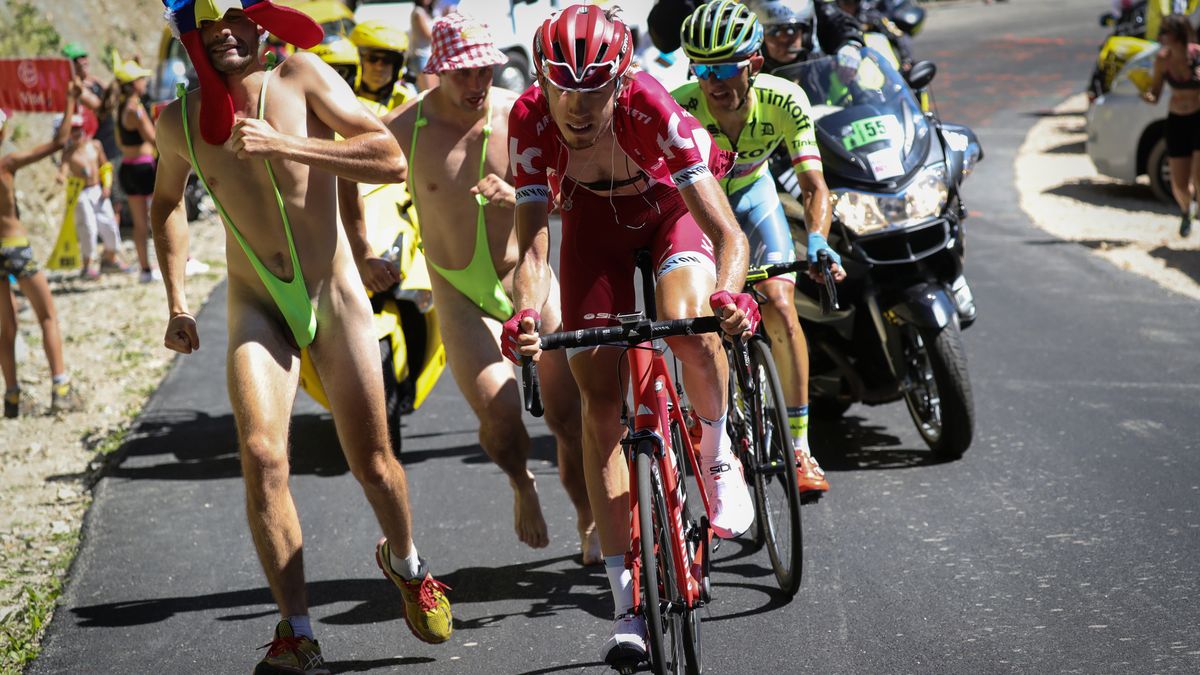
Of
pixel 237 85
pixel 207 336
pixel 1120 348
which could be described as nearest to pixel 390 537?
pixel 237 85

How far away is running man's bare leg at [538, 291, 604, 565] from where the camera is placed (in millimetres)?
5668

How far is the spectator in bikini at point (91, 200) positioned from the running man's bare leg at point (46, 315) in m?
3.52

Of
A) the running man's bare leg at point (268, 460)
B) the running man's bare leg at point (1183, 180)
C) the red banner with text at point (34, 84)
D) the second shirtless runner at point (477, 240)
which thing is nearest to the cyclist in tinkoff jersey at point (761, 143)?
the second shirtless runner at point (477, 240)

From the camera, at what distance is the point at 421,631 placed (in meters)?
4.97

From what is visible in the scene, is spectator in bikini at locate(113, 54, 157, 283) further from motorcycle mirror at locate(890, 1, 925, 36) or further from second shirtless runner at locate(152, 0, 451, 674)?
motorcycle mirror at locate(890, 1, 925, 36)

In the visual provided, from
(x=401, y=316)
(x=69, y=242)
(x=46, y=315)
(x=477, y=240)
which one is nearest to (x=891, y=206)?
(x=477, y=240)

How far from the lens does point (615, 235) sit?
4.82 meters

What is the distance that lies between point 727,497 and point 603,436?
19.4 inches

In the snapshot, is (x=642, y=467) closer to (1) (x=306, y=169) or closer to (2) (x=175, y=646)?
(1) (x=306, y=169)

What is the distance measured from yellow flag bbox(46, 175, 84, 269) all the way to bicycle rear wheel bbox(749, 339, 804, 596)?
9.97 m

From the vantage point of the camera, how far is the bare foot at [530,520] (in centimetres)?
576

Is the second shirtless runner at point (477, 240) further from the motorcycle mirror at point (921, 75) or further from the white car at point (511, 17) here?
the white car at point (511, 17)

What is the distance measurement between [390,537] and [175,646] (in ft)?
3.18

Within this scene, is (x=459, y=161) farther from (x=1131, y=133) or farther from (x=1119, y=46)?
(x=1119, y=46)
